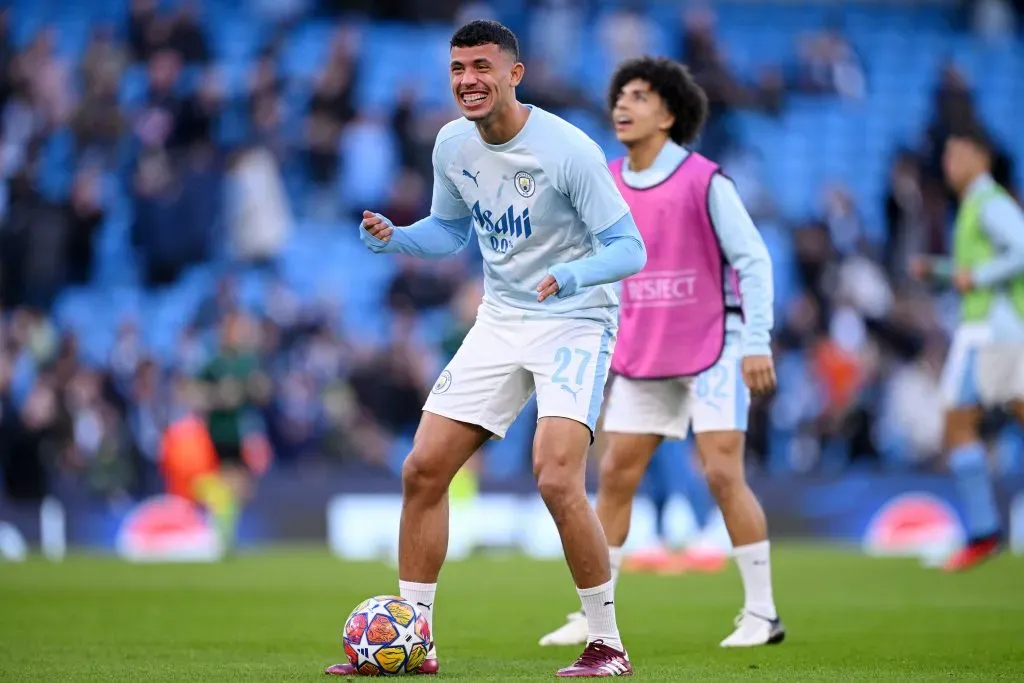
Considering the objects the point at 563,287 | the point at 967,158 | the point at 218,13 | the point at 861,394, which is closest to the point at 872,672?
the point at 563,287

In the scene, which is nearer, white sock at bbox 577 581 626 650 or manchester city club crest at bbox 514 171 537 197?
white sock at bbox 577 581 626 650

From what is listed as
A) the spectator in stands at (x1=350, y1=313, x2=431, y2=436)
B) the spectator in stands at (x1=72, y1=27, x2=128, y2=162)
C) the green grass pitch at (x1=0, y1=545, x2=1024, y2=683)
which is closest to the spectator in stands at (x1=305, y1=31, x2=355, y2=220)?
the spectator in stands at (x1=72, y1=27, x2=128, y2=162)

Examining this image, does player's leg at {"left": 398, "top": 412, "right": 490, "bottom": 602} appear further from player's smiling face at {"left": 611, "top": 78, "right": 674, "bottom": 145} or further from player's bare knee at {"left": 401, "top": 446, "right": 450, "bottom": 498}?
player's smiling face at {"left": 611, "top": 78, "right": 674, "bottom": 145}

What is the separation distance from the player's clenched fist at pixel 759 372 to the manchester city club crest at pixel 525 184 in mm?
1739

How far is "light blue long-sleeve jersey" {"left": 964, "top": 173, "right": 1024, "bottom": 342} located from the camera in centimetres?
1117

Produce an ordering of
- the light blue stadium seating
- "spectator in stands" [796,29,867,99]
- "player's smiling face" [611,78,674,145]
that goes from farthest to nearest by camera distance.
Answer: "spectator in stands" [796,29,867,99] → the light blue stadium seating → "player's smiling face" [611,78,674,145]

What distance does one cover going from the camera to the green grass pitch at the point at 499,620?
678cm

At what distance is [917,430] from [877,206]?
15.9ft

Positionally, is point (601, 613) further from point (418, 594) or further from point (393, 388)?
point (393, 388)

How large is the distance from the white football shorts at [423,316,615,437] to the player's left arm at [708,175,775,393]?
1.22 meters

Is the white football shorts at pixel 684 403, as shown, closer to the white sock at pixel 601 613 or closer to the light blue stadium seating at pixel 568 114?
the white sock at pixel 601 613

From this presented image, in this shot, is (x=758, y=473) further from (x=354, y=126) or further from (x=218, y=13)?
(x=218, y=13)

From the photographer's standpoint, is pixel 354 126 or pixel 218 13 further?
pixel 218 13

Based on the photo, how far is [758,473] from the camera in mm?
17141
